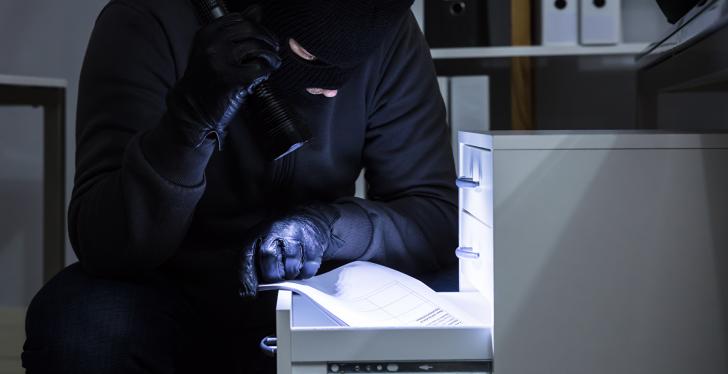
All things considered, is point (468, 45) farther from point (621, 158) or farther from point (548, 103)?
point (621, 158)

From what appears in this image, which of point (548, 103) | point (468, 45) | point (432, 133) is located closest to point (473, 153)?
point (432, 133)

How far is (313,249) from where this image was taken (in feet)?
3.48

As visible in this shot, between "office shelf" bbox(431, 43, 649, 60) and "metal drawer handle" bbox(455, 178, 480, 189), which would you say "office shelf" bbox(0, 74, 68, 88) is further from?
"metal drawer handle" bbox(455, 178, 480, 189)

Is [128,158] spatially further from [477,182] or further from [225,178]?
[477,182]

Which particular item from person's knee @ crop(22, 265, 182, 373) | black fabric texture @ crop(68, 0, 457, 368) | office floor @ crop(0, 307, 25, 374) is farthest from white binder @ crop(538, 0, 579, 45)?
office floor @ crop(0, 307, 25, 374)

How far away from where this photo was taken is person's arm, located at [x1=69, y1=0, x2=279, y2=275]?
0.93 m

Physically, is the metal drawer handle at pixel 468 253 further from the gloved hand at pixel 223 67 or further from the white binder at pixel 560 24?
the white binder at pixel 560 24

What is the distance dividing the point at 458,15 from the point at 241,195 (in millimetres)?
1022

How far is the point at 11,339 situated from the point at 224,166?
1.46m

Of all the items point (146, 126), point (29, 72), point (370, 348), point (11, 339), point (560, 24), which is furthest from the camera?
point (29, 72)

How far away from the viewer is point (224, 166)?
1255 millimetres

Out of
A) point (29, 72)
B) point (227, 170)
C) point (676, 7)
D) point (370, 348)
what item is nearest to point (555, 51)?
point (676, 7)

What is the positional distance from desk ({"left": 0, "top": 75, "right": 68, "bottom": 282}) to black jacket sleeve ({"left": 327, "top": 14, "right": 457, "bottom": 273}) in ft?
3.19

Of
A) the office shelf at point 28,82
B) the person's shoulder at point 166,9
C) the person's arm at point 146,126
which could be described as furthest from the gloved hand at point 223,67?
the office shelf at point 28,82
